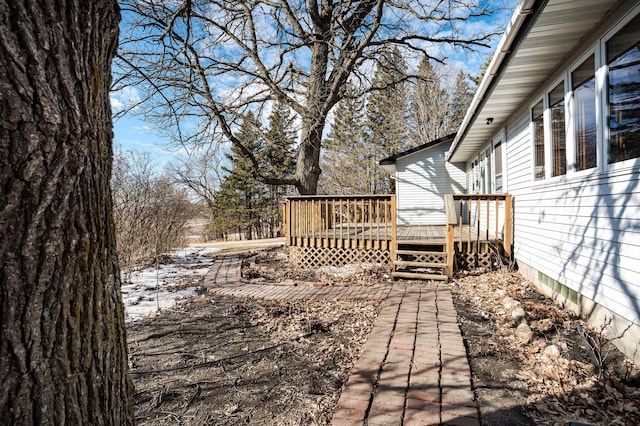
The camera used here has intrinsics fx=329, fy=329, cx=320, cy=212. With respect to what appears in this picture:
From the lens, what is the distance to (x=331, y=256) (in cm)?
822

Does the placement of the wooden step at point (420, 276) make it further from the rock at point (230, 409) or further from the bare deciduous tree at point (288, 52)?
the bare deciduous tree at point (288, 52)

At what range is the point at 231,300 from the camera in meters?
5.17

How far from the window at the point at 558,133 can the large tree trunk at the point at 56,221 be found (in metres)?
5.10

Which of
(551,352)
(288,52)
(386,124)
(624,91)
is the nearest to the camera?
(551,352)

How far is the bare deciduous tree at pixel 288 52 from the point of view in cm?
884

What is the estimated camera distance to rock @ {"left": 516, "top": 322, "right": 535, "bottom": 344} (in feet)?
10.4

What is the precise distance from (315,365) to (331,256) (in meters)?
5.32

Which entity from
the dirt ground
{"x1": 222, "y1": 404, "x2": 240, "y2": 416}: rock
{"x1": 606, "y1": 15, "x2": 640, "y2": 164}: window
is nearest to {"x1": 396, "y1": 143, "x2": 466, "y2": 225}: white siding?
the dirt ground

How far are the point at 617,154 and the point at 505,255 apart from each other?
3.79 metres

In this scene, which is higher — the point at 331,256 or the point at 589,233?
the point at 589,233

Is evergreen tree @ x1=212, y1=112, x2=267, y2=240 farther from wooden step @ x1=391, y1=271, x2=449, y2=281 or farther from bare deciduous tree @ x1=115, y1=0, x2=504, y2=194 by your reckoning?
wooden step @ x1=391, y1=271, x2=449, y2=281

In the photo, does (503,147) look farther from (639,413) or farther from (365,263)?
(639,413)

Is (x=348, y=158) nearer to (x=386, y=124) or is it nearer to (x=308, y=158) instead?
(x=386, y=124)

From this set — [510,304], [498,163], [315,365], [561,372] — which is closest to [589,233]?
[510,304]
